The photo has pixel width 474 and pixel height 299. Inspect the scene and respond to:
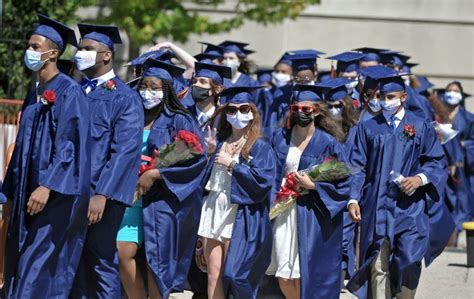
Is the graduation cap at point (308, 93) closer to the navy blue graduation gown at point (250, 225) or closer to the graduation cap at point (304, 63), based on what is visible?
the navy blue graduation gown at point (250, 225)

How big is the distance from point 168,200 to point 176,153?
0.35 meters

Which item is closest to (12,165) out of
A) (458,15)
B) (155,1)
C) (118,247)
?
(118,247)

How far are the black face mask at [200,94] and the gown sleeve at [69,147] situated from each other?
2.93m

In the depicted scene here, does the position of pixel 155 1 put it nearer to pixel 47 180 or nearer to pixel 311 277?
pixel 311 277

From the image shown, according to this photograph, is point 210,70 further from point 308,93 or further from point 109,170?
point 109,170

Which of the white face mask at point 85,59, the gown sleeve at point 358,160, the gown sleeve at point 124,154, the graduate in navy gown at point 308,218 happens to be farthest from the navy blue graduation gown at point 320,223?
the white face mask at point 85,59

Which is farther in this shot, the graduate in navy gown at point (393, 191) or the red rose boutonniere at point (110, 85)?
the graduate in navy gown at point (393, 191)

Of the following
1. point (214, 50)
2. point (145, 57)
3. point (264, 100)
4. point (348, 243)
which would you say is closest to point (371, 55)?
point (264, 100)

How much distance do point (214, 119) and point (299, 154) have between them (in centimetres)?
69

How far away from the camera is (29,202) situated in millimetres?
9031

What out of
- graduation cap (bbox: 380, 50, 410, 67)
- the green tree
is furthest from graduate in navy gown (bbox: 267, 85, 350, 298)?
the green tree

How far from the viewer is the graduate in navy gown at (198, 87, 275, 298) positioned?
10492 mm

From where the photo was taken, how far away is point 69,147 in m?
9.17

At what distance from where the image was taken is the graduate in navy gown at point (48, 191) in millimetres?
9117
